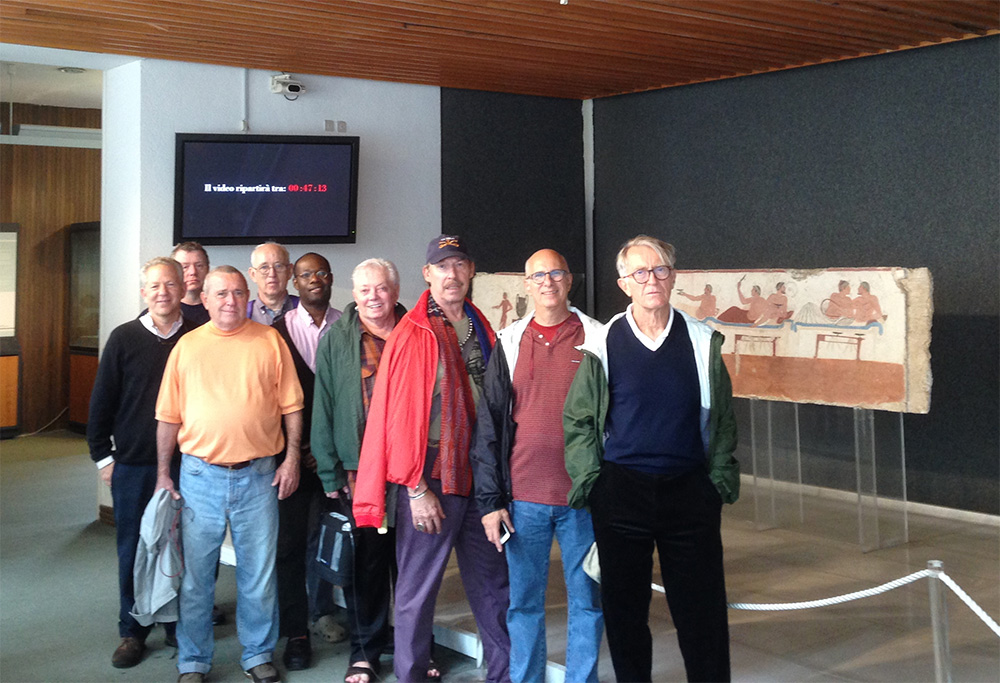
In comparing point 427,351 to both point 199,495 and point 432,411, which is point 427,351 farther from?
point 199,495

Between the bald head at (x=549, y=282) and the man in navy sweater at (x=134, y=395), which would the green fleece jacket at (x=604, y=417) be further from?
the man in navy sweater at (x=134, y=395)

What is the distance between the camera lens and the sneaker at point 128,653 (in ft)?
13.5

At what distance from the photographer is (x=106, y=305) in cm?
692

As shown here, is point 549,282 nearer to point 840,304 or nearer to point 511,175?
point 840,304

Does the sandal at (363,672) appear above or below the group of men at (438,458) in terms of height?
below

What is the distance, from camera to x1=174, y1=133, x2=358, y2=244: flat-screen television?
22.6ft

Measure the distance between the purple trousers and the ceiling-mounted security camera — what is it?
14.8ft

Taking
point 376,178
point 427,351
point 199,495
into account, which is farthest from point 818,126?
point 199,495

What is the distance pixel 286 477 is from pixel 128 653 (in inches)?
42.7

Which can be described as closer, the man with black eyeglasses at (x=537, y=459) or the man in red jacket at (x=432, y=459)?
the man with black eyeglasses at (x=537, y=459)

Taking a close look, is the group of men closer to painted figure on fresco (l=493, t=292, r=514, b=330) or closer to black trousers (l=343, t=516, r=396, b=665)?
black trousers (l=343, t=516, r=396, b=665)

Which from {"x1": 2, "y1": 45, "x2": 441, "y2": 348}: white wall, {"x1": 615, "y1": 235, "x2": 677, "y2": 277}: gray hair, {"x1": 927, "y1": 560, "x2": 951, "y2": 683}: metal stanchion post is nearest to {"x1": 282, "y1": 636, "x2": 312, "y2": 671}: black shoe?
{"x1": 615, "y1": 235, "x2": 677, "y2": 277}: gray hair

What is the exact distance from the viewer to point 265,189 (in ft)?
23.6

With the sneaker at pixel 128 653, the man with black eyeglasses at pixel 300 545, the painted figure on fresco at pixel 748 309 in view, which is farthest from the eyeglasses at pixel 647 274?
the painted figure on fresco at pixel 748 309
